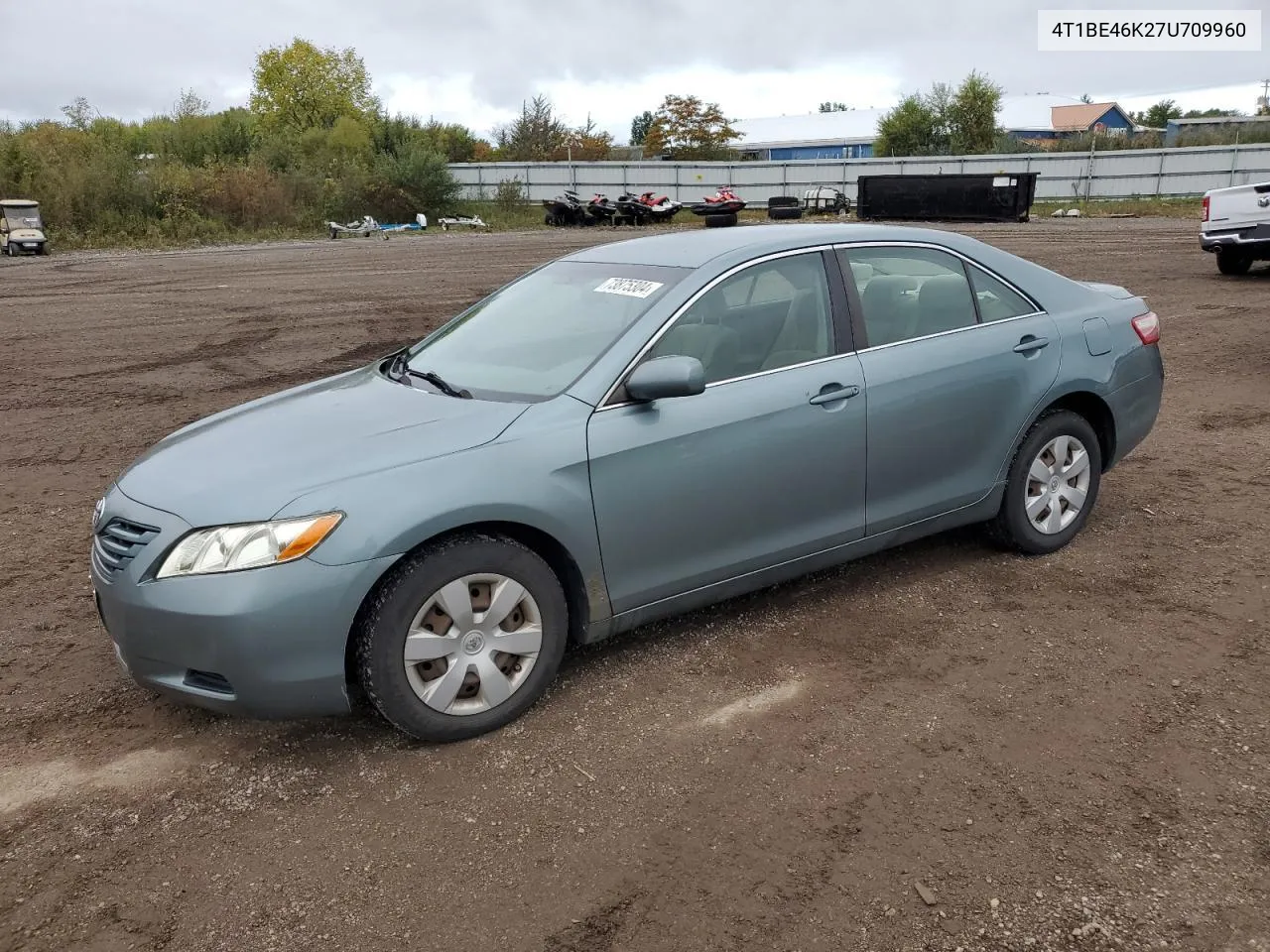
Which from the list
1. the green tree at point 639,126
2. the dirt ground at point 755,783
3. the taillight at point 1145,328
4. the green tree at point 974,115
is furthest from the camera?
the green tree at point 639,126

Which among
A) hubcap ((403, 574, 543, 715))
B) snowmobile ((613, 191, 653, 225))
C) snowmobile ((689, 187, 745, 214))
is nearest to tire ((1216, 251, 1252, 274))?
hubcap ((403, 574, 543, 715))

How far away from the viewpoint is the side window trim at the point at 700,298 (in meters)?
3.64

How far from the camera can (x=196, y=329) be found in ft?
42.2

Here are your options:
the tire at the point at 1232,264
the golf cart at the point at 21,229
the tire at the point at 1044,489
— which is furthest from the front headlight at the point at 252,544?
the golf cart at the point at 21,229

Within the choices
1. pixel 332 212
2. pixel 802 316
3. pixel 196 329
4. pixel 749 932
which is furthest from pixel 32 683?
pixel 332 212

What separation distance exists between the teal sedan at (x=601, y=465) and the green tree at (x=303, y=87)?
70120 millimetres

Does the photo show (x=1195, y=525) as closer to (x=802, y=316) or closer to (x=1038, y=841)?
(x=802, y=316)

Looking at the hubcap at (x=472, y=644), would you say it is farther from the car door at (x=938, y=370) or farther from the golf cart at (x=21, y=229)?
the golf cart at (x=21, y=229)

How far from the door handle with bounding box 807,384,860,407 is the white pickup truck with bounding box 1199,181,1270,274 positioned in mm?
12742

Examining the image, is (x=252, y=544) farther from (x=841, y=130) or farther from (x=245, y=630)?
(x=841, y=130)

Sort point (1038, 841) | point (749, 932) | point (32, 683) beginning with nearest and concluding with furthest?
point (749, 932), point (1038, 841), point (32, 683)

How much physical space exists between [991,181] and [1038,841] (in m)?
31.6

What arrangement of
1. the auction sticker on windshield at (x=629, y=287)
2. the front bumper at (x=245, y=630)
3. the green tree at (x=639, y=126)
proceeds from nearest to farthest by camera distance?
the front bumper at (x=245, y=630), the auction sticker on windshield at (x=629, y=287), the green tree at (x=639, y=126)

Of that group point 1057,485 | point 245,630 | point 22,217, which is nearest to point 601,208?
point 22,217
